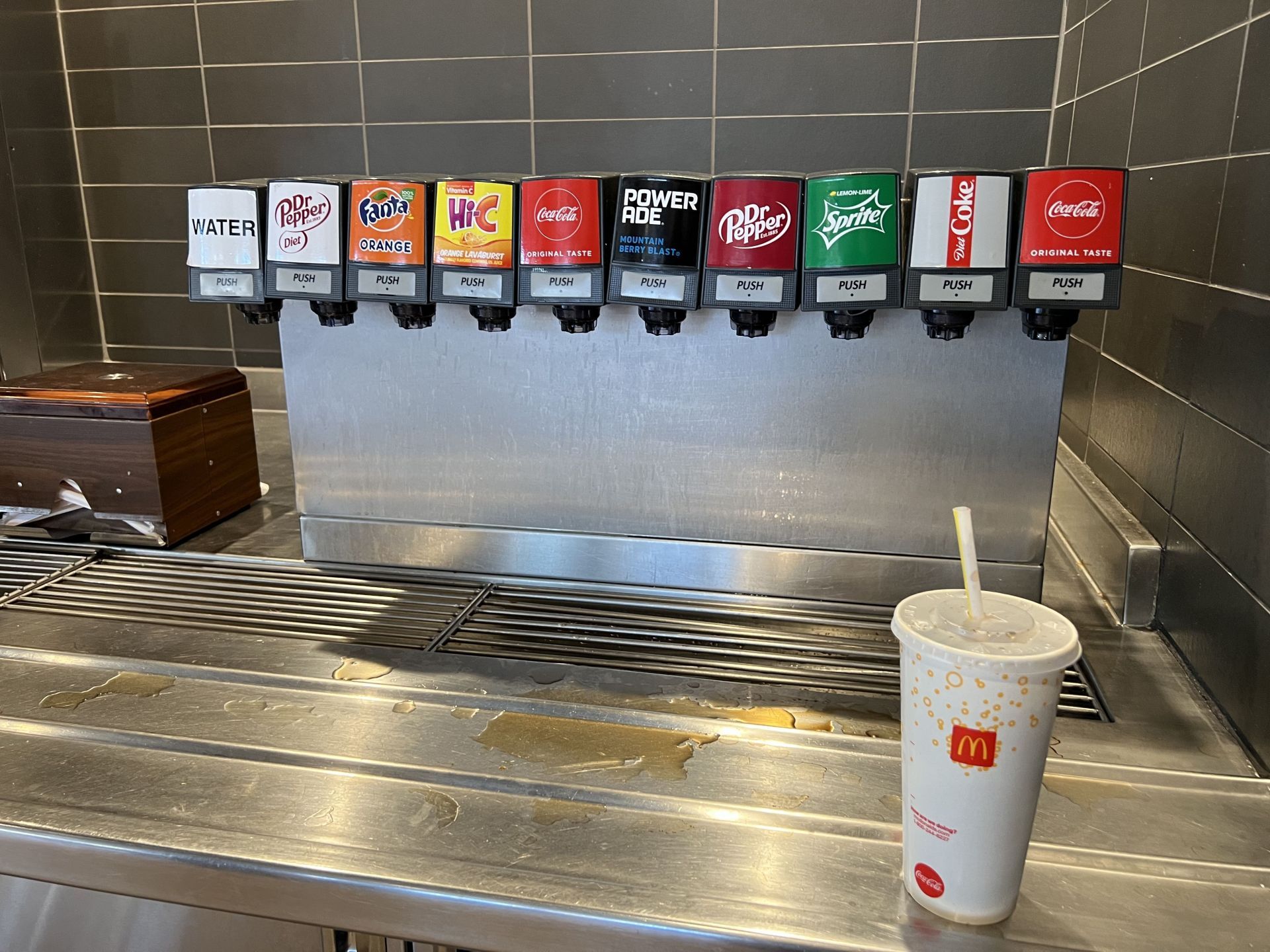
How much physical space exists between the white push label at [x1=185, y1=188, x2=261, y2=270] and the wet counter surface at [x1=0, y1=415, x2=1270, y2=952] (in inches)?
14.8

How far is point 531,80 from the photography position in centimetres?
185

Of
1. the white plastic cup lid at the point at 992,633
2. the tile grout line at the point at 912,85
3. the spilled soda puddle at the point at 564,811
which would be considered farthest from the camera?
the tile grout line at the point at 912,85

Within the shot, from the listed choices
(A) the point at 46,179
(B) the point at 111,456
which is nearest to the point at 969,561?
(B) the point at 111,456

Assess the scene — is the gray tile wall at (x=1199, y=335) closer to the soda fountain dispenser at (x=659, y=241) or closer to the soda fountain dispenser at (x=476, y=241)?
the soda fountain dispenser at (x=659, y=241)

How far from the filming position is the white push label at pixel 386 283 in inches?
34.5

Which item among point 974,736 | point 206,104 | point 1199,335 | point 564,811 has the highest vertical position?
point 206,104

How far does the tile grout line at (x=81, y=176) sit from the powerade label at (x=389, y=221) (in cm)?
152

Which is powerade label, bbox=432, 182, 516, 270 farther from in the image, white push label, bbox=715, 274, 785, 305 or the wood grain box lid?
the wood grain box lid

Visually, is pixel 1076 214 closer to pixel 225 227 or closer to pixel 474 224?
pixel 474 224

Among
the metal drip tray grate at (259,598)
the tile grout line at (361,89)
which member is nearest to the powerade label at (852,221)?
the metal drip tray grate at (259,598)

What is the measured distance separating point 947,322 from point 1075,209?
0.13 meters

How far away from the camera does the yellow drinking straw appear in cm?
49

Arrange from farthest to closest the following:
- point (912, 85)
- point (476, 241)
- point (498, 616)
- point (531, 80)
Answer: point (531, 80) < point (912, 85) < point (498, 616) < point (476, 241)

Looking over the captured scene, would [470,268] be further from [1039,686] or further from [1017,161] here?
[1017,161]
